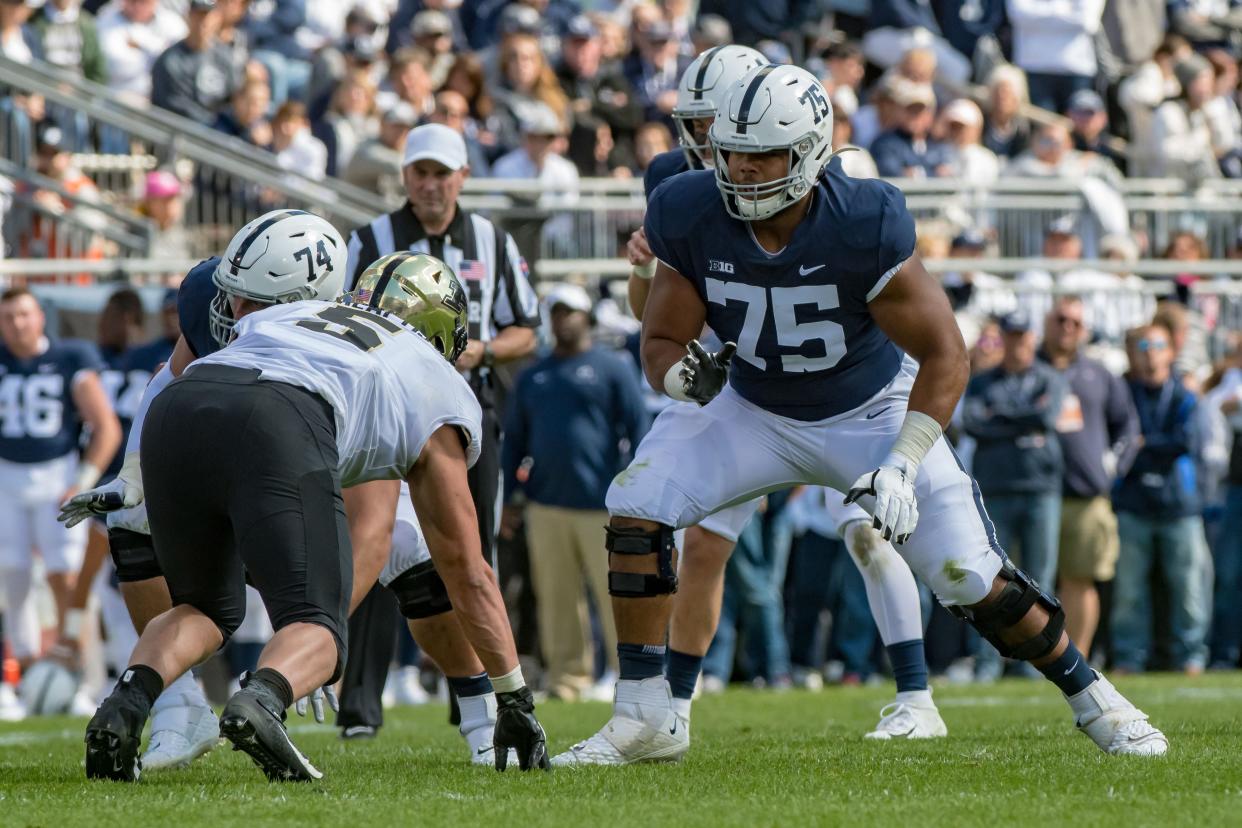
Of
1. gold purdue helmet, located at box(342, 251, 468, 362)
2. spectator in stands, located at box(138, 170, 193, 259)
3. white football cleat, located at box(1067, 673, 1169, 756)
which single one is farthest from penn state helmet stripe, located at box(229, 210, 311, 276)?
spectator in stands, located at box(138, 170, 193, 259)

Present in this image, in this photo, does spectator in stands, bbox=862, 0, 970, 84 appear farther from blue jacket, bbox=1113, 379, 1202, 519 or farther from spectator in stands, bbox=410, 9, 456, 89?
blue jacket, bbox=1113, 379, 1202, 519

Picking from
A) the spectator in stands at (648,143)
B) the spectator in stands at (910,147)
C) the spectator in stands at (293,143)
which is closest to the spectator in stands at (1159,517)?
the spectator in stands at (910,147)

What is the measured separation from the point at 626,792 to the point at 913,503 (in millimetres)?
1192

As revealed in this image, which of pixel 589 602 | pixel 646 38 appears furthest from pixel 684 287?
pixel 646 38

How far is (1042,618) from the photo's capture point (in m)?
6.16

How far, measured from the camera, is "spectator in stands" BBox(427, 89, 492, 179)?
14.4 meters

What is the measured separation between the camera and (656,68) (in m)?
16.3

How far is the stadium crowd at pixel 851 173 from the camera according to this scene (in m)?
12.3

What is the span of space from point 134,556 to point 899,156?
983 centimetres

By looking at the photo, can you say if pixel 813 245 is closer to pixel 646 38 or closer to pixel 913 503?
pixel 913 503

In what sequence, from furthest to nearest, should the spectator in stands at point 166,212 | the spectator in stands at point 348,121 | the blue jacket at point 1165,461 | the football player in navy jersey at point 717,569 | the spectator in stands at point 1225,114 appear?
the spectator in stands at point 1225,114, the spectator in stands at point 348,121, the spectator in stands at point 166,212, the blue jacket at point 1165,461, the football player in navy jersey at point 717,569

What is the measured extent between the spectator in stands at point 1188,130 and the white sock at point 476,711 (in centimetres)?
1102

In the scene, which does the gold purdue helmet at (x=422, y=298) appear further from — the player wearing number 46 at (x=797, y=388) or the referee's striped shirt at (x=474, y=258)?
the referee's striped shirt at (x=474, y=258)

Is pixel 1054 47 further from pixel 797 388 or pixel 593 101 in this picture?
pixel 797 388
